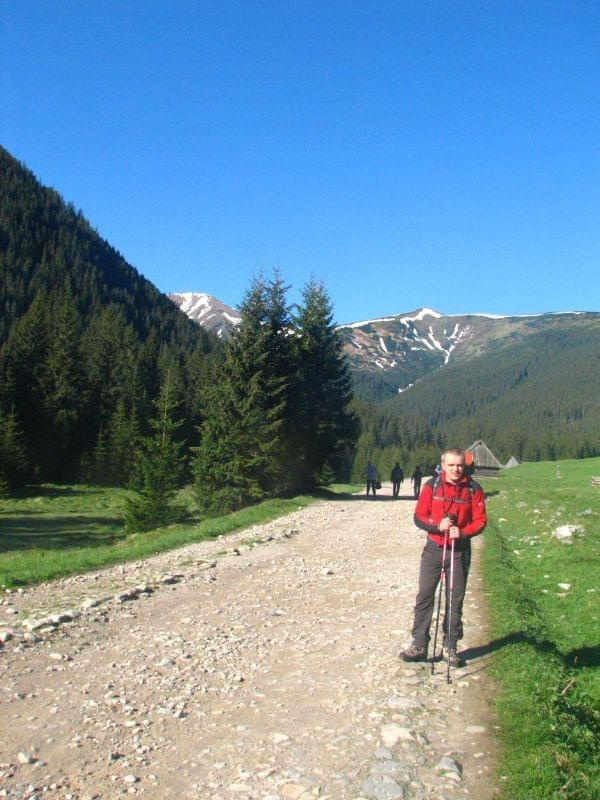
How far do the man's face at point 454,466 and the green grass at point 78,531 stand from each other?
26.3 feet

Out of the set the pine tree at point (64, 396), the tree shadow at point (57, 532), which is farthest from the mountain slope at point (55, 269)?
the tree shadow at point (57, 532)

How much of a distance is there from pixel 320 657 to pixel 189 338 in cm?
17154

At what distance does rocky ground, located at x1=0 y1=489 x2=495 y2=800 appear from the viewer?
15.1ft

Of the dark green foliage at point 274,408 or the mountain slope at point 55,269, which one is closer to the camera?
the dark green foliage at point 274,408

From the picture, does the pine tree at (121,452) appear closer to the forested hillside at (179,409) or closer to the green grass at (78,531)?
the forested hillside at (179,409)

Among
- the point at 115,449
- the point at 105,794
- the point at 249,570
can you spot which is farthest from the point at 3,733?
the point at 115,449

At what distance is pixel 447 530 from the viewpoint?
7270 millimetres

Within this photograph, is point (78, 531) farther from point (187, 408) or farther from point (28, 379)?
point (187, 408)

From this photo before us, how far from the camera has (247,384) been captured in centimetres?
3028

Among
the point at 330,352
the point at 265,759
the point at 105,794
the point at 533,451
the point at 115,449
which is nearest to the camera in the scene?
the point at 105,794

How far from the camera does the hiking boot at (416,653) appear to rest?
7207mm

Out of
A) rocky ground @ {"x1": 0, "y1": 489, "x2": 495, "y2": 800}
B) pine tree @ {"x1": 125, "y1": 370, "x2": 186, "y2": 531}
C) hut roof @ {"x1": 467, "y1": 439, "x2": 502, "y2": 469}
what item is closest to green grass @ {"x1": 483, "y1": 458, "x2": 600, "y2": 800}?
rocky ground @ {"x1": 0, "y1": 489, "x2": 495, "y2": 800}

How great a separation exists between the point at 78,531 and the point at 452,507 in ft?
92.8

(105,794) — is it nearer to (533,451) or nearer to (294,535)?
(294,535)
